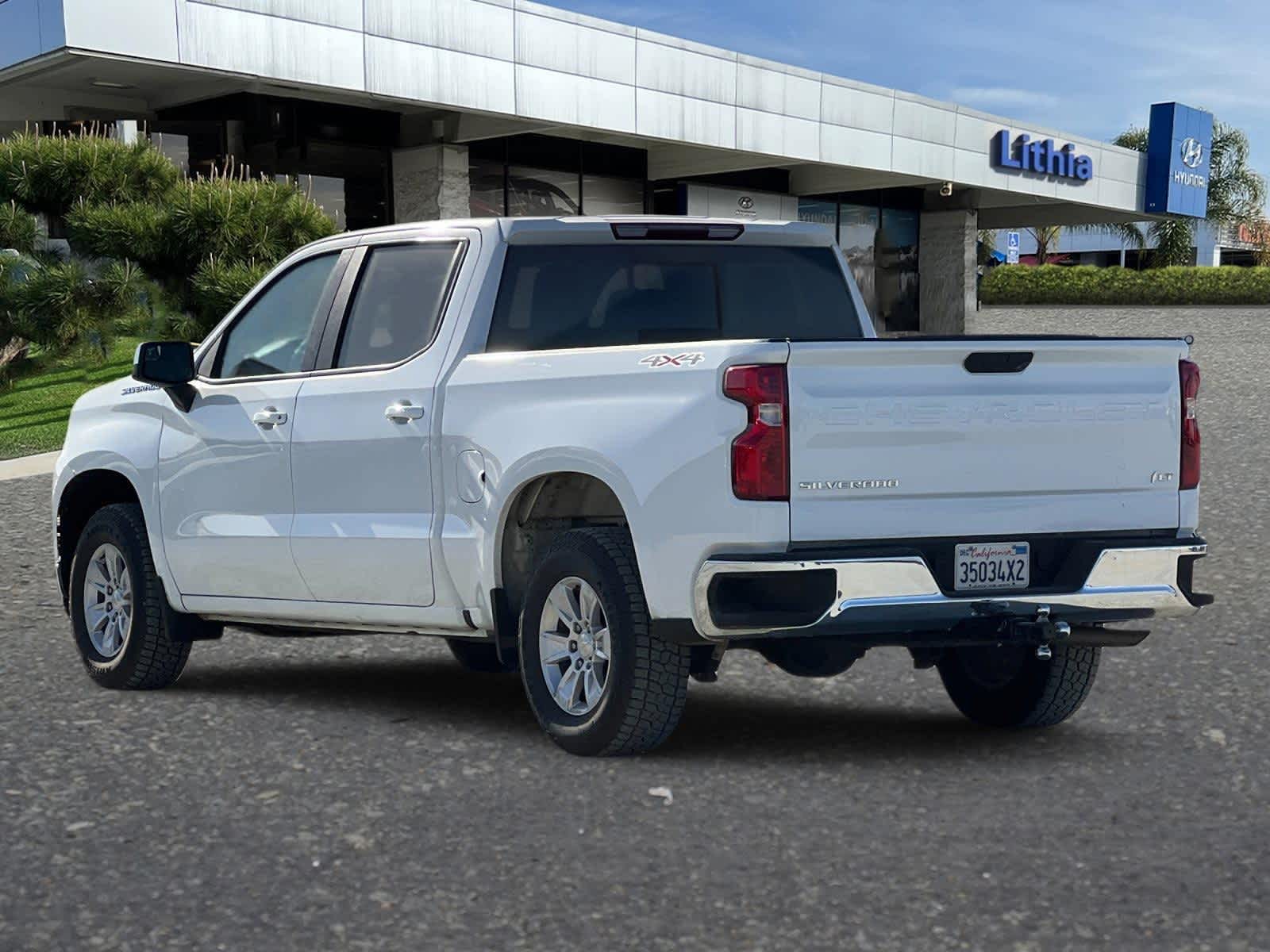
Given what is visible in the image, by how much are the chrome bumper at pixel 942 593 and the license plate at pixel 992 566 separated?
0.05 metres

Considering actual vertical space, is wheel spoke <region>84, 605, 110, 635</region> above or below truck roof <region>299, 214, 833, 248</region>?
below

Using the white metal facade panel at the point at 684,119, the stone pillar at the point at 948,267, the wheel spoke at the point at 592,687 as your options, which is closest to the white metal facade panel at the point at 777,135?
the white metal facade panel at the point at 684,119

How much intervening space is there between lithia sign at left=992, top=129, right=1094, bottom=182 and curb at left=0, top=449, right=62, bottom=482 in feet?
91.9

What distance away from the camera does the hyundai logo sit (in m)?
51.6

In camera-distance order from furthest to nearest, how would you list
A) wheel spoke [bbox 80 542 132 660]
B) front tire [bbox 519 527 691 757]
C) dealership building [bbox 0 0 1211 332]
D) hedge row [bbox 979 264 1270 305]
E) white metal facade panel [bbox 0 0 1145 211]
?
hedge row [bbox 979 264 1270 305] < dealership building [bbox 0 0 1211 332] < white metal facade panel [bbox 0 0 1145 211] < wheel spoke [bbox 80 542 132 660] < front tire [bbox 519 527 691 757]

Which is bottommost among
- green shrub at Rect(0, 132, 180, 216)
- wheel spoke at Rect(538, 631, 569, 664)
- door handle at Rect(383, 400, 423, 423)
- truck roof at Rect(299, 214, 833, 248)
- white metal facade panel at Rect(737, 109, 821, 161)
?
wheel spoke at Rect(538, 631, 569, 664)

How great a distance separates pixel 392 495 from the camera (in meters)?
6.81

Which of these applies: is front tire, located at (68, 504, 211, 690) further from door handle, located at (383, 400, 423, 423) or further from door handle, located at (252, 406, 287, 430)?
door handle, located at (383, 400, 423, 423)

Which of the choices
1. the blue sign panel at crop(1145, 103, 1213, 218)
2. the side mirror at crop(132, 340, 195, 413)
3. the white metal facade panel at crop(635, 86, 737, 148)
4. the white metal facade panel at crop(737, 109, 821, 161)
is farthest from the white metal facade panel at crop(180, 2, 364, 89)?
the blue sign panel at crop(1145, 103, 1213, 218)

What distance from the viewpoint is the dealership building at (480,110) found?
24.9 m

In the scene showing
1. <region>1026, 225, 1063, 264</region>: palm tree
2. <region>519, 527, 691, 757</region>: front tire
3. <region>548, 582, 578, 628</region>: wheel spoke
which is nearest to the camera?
<region>519, 527, 691, 757</region>: front tire

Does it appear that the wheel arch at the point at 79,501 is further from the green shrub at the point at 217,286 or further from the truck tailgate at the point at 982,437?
the green shrub at the point at 217,286

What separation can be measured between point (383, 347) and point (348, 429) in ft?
1.27

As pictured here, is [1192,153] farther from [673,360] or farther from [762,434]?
[762,434]
